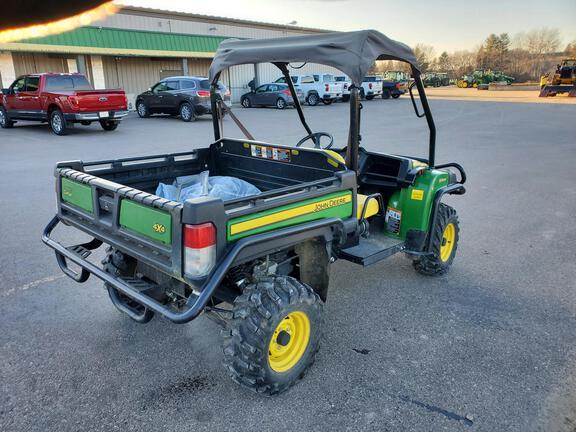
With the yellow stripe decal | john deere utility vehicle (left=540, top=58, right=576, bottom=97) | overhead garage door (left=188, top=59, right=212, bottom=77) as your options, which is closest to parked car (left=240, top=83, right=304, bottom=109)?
overhead garage door (left=188, top=59, right=212, bottom=77)

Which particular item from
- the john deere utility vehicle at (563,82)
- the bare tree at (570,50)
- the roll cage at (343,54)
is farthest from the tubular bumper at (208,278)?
the bare tree at (570,50)

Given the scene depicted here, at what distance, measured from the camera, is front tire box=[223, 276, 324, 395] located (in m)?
2.84

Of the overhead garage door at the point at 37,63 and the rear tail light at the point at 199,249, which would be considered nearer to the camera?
the rear tail light at the point at 199,249

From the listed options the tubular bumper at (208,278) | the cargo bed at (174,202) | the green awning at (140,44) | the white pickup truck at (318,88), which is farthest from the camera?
the white pickup truck at (318,88)

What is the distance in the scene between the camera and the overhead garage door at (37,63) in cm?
2216

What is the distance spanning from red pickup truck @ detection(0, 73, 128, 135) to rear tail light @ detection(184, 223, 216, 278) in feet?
42.8

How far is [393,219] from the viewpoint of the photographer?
4445mm

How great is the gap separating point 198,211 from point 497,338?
2.51 meters

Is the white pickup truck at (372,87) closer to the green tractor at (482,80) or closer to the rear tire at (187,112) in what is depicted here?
the rear tire at (187,112)

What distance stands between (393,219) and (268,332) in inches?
80.5

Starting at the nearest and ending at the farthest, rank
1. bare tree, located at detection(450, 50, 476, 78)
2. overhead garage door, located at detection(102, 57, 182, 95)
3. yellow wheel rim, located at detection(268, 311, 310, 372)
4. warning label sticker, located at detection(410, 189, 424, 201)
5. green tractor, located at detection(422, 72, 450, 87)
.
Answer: yellow wheel rim, located at detection(268, 311, 310, 372), warning label sticker, located at detection(410, 189, 424, 201), overhead garage door, located at detection(102, 57, 182, 95), green tractor, located at detection(422, 72, 450, 87), bare tree, located at detection(450, 50, 476, 78)

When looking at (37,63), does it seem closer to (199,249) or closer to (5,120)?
(5,120)

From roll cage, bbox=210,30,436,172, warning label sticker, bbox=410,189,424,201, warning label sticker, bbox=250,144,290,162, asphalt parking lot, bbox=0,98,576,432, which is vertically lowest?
asphalt parking lot, bbox=0,98,576,432

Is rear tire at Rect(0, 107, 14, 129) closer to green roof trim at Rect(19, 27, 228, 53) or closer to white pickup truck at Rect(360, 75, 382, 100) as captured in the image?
green roof trim at Rect(19, 27, 228, 53)
